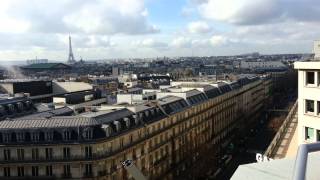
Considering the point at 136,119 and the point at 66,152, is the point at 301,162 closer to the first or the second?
the point at 66,152

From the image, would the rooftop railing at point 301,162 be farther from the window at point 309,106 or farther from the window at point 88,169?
the window at point 88,169

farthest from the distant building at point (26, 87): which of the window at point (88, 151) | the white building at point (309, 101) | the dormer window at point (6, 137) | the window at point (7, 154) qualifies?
the white building at point (309, 101)

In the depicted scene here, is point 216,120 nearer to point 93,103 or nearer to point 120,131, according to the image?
point 93,103

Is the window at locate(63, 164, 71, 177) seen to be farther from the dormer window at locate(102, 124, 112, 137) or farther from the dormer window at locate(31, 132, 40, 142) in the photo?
the dormer window at locate(102, 124, 112, 137)

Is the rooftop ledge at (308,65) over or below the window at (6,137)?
over

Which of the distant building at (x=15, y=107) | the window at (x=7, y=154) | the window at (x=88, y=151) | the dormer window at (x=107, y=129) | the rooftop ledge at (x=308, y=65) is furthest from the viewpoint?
the distant building at (x=15, y=107)

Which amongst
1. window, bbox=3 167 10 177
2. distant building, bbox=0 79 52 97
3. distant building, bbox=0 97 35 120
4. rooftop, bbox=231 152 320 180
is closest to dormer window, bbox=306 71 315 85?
rooftop, bbox=231 152 320 180

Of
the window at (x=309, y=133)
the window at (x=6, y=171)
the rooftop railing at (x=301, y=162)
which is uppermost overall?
the rooftop railing at (x=301, y=162)
